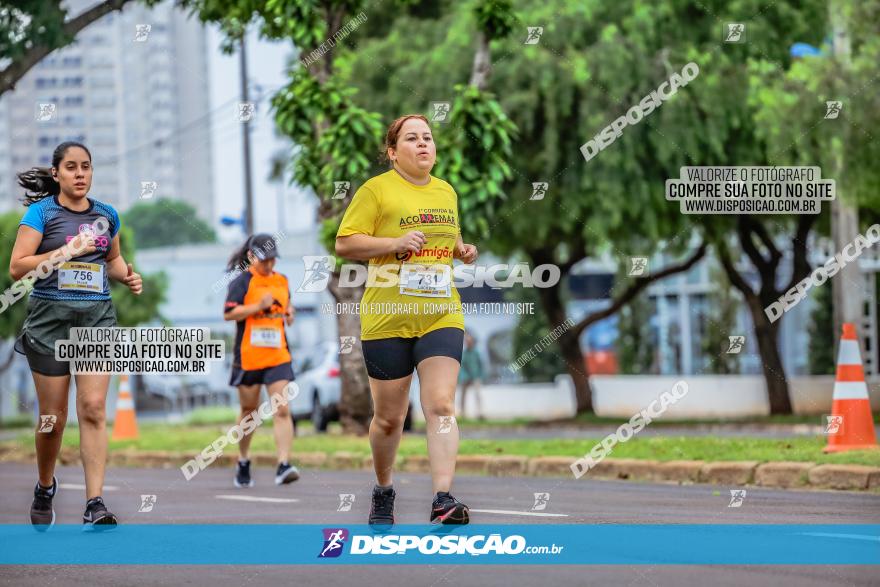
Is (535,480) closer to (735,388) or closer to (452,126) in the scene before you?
(452,126)

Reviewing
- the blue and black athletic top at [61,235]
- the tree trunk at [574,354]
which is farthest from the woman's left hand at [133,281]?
the tree trunk at [574,354]

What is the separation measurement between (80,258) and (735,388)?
22633mm

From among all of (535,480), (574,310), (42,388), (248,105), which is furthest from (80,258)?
(574,310)

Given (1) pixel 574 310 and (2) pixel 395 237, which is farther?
(1) pixel 574 310

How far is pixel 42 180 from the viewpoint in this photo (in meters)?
8.16

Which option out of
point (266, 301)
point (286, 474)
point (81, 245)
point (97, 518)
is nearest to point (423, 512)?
point (97, 518)

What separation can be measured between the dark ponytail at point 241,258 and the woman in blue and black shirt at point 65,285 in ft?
13.1

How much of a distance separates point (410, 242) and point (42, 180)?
7.73ft

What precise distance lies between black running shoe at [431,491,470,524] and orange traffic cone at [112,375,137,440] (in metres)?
15.7

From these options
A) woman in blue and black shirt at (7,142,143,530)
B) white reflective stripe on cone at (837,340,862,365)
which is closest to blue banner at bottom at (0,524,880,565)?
woman in blue and black shirt at (7,142,143,530)

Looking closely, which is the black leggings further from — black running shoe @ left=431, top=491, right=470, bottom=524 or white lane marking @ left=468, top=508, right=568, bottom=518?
white lane marking @ left=468, top=508, right=568, bottom=518

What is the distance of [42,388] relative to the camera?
8.01 metres

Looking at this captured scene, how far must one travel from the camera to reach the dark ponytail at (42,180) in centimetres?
812

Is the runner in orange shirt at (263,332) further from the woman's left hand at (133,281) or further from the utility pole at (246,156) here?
the utility pole at (246,156)
